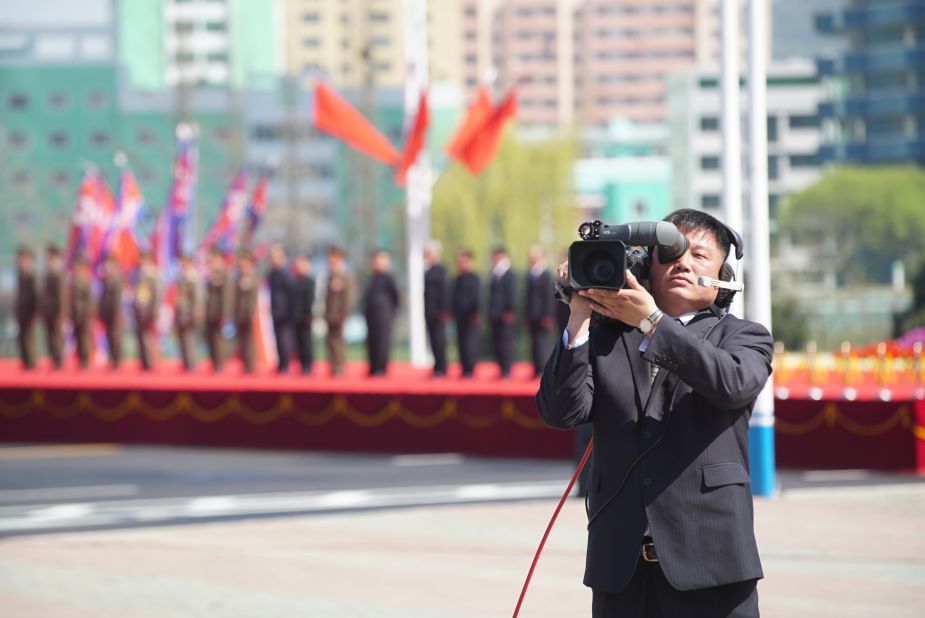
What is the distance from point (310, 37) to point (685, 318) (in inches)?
5069

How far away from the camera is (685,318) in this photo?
3.97 metres

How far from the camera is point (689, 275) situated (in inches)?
154

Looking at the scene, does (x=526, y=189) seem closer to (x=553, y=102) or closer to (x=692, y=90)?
(x=692, y=90)

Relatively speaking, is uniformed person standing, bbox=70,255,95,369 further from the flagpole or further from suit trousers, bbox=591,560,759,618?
suit trousers, bbox=591,560,759,618

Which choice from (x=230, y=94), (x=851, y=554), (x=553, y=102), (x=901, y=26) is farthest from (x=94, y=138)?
(x=851, y=554)

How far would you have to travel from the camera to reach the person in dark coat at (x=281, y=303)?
2055 centimetres

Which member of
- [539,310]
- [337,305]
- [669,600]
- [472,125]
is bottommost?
[539,310]

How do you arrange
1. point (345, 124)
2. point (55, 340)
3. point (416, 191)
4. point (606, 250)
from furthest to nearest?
point (55, 340), point (416, 191), point (345, 124), point (606, 250)

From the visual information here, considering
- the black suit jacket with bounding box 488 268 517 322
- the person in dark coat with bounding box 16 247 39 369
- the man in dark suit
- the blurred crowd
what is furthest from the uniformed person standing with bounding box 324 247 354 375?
the man in dark suit

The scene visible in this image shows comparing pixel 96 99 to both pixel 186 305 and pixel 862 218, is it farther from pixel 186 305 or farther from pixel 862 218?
pixel 186 305

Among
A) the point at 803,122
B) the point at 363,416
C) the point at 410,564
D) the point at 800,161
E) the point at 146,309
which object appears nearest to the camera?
the point at 410,564

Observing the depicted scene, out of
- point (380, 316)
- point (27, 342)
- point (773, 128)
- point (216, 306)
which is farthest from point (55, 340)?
point (773, 128)

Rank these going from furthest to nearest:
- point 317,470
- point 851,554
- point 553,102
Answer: point 553,102
point 317,470
point 851,554

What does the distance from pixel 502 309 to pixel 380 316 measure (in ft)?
5.17
